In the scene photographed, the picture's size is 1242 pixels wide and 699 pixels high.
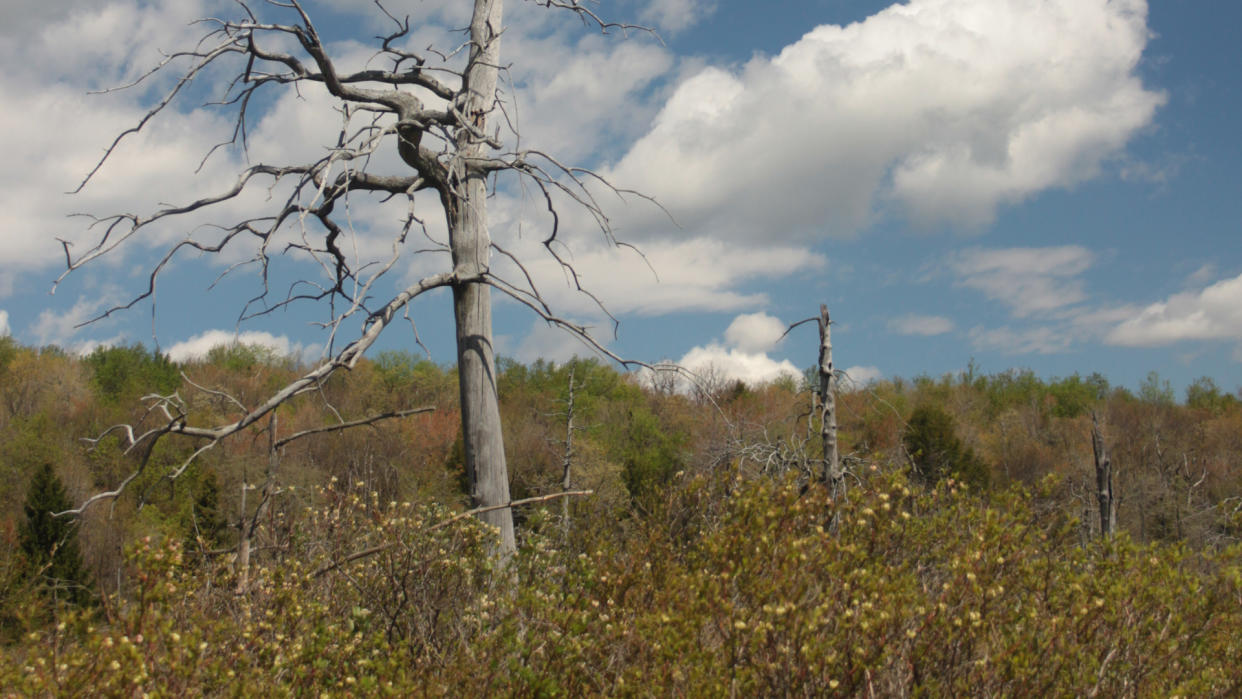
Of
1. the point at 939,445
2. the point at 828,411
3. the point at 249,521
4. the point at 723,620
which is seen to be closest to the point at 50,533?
the point at 249,521

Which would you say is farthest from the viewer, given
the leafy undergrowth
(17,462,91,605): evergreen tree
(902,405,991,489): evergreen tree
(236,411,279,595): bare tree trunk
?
(902,405,991,489): evergreen tree

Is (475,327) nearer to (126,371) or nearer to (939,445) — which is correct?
(939,445)

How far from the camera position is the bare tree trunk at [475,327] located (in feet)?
22.0

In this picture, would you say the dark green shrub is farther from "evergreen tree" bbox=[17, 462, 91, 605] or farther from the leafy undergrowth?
the leafy undergrowth

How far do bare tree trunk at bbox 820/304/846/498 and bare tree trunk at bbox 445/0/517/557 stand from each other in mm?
A: 3999

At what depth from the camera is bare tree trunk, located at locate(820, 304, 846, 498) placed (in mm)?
9367

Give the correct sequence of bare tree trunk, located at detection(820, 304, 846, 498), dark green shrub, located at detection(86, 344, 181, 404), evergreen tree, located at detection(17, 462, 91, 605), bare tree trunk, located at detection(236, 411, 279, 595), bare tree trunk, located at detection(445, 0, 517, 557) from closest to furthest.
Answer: bare tree trunk, located at detection(236, 411, 279, 595), bare tree trunk, located at detection(445, 0, 517, 557), bare tree trunk, located at detection(820, 304, 846, 498), evergreen tree, located at detection(17, 462, 91, 605), dark green shrub, located at detection(86, 344, 181, 404)

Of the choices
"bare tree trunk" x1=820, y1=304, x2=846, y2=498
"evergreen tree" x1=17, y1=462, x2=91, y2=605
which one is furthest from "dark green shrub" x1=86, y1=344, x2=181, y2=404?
"bare tree trunk" x1=820, y1=304, x2=846, y2=498

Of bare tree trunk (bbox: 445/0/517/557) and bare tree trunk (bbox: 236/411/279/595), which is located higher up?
bare tree trunk (bbox: 445/0/517/557)

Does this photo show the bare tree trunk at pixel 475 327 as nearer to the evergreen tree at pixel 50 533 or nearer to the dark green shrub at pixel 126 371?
the evergreen tree at pixel 50 533

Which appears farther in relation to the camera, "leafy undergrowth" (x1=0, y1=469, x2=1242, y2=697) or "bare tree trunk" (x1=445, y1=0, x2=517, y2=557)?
"bare tree trunk" (x1=445, y1=0, x2=517, y2=557)

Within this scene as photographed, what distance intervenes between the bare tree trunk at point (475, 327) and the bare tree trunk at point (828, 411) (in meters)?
4.00

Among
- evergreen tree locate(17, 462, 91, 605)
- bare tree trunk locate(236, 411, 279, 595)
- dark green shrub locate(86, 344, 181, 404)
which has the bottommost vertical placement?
evergreen tree locate(17, 462, 91, 605)

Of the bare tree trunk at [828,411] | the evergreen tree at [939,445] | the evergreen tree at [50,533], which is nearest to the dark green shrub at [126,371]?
the evergreen tree at [50,533]
